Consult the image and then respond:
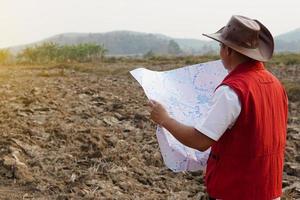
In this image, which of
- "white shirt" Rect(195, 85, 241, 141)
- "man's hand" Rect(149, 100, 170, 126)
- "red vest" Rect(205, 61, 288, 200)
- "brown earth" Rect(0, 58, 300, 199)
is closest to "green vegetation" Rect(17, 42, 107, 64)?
"brown earth" Rect(0, 58, 300, 199)

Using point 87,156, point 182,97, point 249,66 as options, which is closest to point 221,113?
point 249,66

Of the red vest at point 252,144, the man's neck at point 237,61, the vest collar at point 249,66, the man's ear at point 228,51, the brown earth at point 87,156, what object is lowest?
the brown earth at point 87,156

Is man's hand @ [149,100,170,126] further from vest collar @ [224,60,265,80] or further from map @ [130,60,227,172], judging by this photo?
vest collar @ [224,60,265,80]

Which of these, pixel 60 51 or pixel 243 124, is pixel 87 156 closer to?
pixel 243 124

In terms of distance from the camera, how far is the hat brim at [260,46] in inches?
76.9

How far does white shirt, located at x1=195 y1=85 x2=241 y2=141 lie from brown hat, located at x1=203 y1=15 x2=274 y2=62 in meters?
0.19

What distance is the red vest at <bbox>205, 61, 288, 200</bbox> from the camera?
189 cm

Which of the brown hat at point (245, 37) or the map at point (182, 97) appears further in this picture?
the map at point (182, 97)

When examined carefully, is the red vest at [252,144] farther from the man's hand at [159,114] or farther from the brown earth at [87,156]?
the brown earth at [87,156]

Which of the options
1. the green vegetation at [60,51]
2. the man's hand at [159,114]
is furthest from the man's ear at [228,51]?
the green vegetation at [60,51]

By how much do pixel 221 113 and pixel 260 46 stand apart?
35 cm

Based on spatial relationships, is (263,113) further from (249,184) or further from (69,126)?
(69,126)

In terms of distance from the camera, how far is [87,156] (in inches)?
204

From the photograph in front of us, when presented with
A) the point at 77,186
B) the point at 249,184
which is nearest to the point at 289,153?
the point at 77,186
